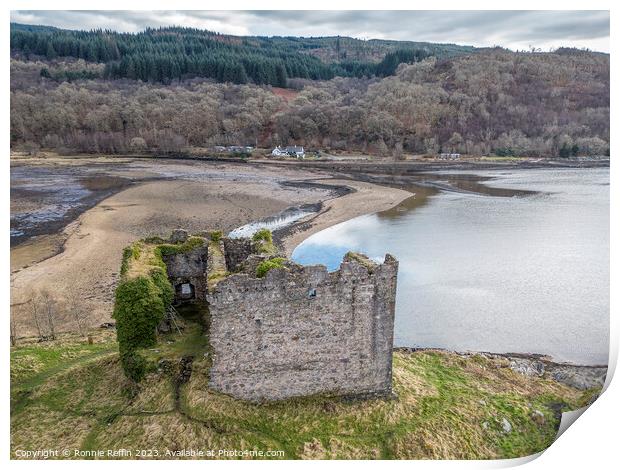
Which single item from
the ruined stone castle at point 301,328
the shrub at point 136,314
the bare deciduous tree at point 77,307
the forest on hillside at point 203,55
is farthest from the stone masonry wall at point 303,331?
the forest on hillside at point 203,55

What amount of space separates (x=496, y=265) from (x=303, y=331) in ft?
58.6

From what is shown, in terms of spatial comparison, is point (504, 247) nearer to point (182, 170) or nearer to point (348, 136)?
point (182, 170)

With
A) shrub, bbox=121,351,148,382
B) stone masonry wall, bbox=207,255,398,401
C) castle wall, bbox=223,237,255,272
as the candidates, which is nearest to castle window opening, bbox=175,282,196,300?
castle wall, bbox=223,237,255,272

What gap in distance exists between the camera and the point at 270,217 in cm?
3347

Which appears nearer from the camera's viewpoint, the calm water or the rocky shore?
the rocky shore

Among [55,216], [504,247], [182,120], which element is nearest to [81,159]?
[182,120]

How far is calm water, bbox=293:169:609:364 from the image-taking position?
1736cm

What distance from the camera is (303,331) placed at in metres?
9.48

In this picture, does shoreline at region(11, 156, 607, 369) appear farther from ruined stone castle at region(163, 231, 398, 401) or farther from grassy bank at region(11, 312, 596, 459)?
ruined stone castle at region(163, 231, 398, 401)

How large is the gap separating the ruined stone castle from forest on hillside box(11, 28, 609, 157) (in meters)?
46.8

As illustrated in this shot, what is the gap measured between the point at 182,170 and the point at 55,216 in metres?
20.3

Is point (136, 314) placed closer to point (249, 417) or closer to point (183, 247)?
point (183, 247)

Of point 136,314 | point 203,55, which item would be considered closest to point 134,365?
point 136,314

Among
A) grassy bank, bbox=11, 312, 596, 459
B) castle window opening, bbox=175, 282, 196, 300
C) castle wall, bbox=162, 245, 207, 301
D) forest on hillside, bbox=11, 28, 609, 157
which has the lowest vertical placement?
grassy bank, bbox=11, 312, 596, 459
